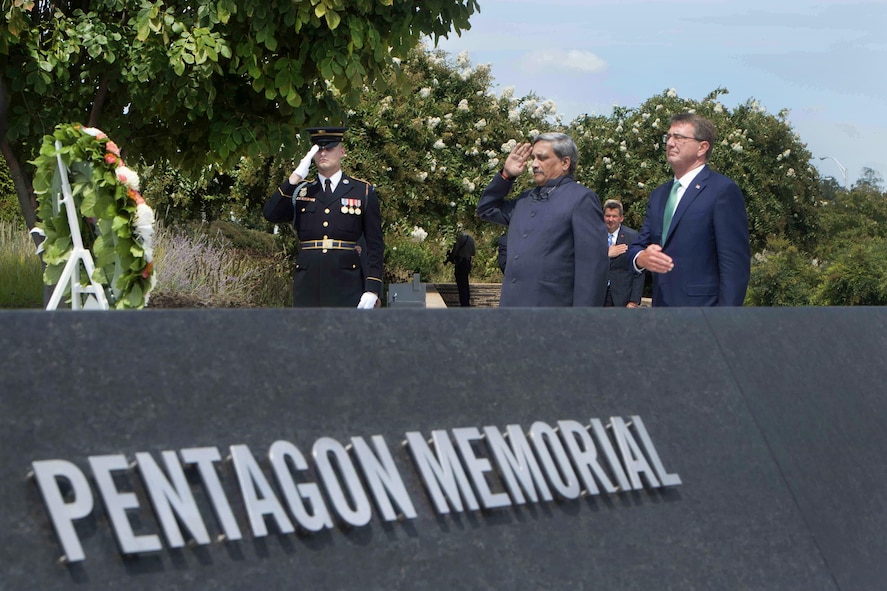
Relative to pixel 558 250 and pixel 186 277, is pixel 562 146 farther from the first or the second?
pixel 186 277

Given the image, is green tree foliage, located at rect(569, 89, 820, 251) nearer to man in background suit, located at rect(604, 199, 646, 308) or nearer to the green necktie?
man in background suit, located at rect(604, 199, 646, 308)

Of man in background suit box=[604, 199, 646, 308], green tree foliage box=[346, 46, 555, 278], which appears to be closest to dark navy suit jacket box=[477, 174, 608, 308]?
man in background suit box=[604, 199, 646, 308]

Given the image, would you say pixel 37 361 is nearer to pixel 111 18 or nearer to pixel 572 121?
pixel 111 18

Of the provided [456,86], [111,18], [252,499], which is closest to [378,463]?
[252,499]

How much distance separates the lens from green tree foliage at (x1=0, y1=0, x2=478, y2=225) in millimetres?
8758

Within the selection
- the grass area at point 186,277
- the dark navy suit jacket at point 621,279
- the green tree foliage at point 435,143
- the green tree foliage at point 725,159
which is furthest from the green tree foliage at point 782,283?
the dark navy suit jacket at point 621,279

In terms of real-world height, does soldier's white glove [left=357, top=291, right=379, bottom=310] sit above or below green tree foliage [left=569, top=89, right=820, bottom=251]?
above

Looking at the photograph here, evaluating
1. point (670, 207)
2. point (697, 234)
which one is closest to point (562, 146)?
point (670, 207)

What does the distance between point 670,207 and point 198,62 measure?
4.48m

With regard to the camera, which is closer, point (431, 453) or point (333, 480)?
point (333, 480)

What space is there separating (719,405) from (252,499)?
1.76 metres

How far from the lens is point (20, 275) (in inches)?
405

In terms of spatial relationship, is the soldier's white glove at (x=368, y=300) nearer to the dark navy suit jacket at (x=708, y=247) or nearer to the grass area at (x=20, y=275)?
the dark navy suit jacket at (x=708, y=247)

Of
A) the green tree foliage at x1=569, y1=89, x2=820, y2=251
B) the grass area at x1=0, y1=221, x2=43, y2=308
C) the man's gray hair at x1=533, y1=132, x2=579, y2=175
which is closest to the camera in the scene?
the man's gray hair at x1=533, y1=132, x2=579, y2=175
